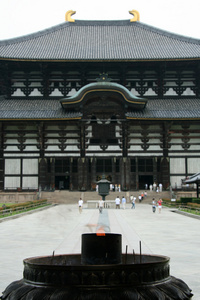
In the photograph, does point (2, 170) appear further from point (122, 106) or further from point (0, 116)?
point (122, 106)

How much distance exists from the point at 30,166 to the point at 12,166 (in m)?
2.18

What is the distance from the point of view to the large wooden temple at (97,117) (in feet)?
169

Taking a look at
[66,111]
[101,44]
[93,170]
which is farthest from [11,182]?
[101,44]

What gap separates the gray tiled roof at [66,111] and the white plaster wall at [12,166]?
5.61 m

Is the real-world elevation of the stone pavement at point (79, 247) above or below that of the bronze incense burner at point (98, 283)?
below

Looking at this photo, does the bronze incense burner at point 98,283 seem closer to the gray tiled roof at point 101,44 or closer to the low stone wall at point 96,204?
the low stone wall at point 96,204

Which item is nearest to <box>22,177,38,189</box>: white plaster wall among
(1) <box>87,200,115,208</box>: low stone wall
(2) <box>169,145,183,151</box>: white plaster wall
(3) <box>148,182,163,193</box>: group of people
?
(3) <box>148,182,163,193</box>: group of people

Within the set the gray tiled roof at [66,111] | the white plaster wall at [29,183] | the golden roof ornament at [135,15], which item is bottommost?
the white plaster wall at [29,183]

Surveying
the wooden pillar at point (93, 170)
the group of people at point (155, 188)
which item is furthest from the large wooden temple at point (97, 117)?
the group of people at point (155, 188)

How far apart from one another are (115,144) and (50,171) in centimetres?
864

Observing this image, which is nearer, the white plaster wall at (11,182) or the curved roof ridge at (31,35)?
the white plaster wall at (11,182)

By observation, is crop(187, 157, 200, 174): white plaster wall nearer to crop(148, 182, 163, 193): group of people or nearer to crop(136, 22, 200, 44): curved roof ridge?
crop(148, 182, 163, 193): group of people

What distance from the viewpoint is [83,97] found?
167ft

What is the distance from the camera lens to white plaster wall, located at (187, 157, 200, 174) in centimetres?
5259
